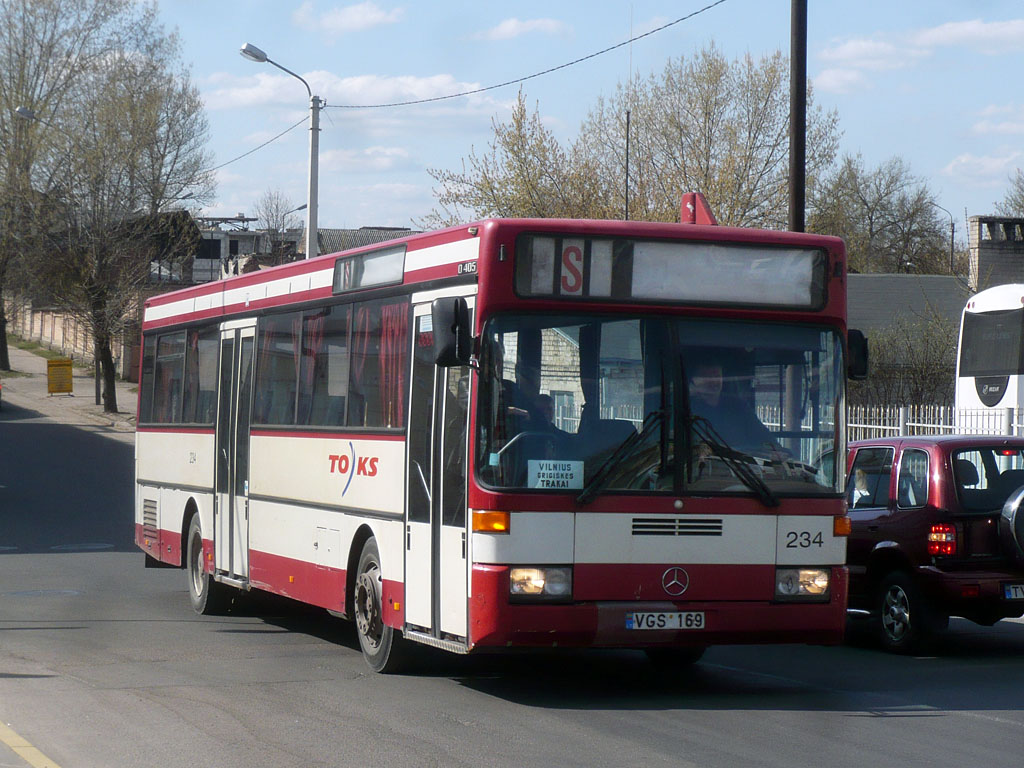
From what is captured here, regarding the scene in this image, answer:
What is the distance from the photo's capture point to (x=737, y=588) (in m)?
8.71

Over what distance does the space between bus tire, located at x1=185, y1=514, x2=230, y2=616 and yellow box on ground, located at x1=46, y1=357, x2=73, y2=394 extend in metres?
44.1

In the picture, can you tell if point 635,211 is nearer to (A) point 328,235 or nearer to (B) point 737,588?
(B) point 737,588

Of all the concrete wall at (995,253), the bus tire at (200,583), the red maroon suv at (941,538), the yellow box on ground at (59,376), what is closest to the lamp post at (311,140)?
the bus tire at (200,583)

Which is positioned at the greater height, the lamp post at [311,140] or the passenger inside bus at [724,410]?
the lamp post at [311,140]

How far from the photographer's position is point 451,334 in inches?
328

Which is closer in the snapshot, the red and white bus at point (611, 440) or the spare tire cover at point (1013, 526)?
the red and white bus at point (611, 440)

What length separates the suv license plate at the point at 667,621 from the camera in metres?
8.49

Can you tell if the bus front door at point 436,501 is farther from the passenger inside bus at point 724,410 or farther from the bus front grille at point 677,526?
the passenger inside bus at point 724,410

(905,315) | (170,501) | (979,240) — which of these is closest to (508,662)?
(170,501)

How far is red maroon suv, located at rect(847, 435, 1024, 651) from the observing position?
35.9 feet

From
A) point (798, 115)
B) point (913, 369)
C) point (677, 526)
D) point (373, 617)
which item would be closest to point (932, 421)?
point (798, 115)

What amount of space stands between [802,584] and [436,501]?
7.41 feet

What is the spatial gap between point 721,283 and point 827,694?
2.70 m

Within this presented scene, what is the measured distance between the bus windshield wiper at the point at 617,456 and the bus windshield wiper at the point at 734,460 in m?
0.25
